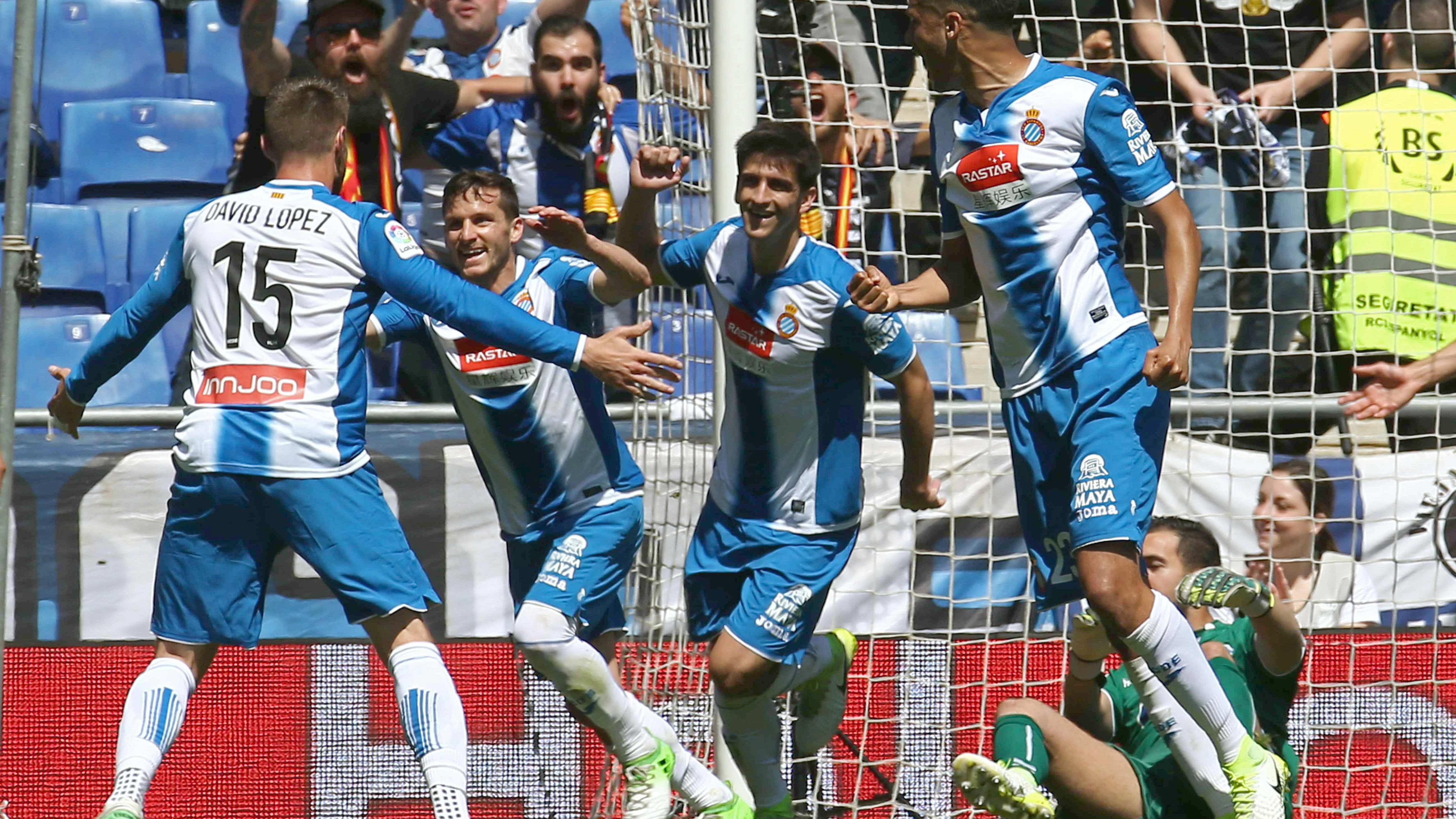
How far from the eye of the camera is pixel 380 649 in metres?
3.90

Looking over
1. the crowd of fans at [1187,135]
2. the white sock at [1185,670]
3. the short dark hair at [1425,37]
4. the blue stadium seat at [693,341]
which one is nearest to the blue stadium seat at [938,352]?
the crowd of fans at [1187,135]

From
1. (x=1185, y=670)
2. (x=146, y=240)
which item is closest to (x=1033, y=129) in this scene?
(x=1185, y=670)

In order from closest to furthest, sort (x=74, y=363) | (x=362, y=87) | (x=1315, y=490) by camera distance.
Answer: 1. (x=1315, y=490)
2. (x=74, y=363)
3. (x=362, y=87)

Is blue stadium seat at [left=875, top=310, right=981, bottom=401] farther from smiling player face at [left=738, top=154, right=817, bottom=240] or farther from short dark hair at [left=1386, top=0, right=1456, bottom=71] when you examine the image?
short dark hair at [left=1386, top=0, right=1456, bottom=71]

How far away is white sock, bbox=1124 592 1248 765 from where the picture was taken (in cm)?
369

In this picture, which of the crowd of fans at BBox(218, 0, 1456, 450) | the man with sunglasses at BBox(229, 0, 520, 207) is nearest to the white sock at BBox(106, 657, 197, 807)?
the crowd of fans at BBox(218, 0, 1456, 450)

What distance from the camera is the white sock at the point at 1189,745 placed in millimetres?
3828

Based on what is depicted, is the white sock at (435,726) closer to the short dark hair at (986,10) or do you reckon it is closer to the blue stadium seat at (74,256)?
the short dark hair at (986,10)

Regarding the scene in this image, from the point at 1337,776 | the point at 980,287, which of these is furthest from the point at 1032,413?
the point at 1337,776

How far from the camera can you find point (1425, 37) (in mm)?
6262

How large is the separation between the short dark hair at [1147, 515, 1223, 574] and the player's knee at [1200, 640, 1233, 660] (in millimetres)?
238

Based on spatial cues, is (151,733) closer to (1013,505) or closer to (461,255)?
(461,255)

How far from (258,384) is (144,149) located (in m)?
4.15

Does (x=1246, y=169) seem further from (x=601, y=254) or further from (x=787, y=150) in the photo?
(x=601, y=254)
